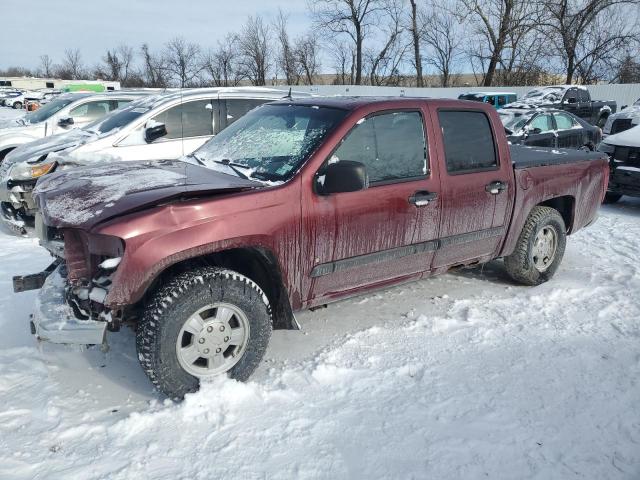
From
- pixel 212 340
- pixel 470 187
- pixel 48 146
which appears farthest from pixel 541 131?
pixel 212 340

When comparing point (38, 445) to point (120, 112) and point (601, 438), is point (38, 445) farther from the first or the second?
point (120, 112)

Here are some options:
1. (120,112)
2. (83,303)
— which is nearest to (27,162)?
(120,112)

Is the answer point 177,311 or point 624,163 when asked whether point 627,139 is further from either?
point 177,311

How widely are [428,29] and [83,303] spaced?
44.3m

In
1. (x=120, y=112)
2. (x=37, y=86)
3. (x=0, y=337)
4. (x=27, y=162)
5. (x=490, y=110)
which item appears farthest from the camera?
(x=37, y=86)

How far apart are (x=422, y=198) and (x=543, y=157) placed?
189 centimetres

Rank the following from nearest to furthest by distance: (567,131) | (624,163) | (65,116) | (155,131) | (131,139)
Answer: (155,131)
(131,139)
(624,163)
(65,116)
(567,131)

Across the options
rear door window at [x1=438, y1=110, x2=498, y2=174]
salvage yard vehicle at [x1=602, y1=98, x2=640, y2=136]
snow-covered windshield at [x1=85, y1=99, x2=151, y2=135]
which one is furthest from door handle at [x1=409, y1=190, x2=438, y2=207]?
salvage yard vehicle at [x1=602, y1=98, x2=640, y2=136]

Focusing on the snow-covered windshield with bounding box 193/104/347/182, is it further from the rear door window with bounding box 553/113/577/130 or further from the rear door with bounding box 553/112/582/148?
the rear door window with bounding box 553/113/577/130

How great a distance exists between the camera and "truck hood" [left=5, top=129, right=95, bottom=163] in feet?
21.7

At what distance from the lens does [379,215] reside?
3535 mm

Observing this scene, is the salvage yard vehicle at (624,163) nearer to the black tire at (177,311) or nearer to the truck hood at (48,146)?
the black tire at (177,311)

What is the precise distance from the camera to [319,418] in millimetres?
2908

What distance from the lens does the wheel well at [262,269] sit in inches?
125
